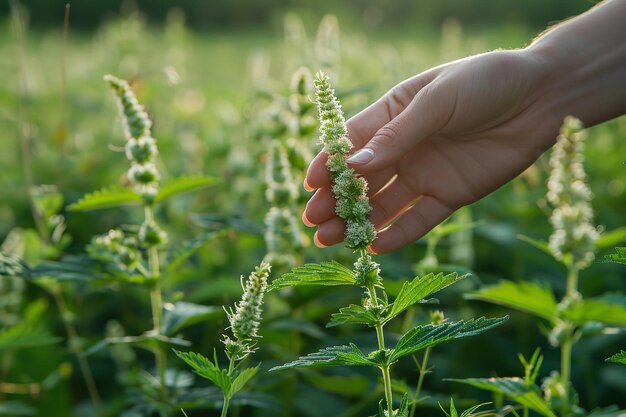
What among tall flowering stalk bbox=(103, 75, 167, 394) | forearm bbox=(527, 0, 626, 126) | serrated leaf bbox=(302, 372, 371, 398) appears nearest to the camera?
forearm bbox=(527, 0, 626, 126)

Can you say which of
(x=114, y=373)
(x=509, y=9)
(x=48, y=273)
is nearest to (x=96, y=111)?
(x=114, y=373)

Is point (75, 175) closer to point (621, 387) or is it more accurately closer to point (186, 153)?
point (186, 153)

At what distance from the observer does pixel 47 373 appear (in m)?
3.58

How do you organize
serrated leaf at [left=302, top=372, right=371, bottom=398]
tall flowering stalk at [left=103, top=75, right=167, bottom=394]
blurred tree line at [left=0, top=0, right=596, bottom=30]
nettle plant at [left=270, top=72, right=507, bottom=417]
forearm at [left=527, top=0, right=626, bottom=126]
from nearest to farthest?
nettle plant at [left=270, top=72, right=507, bottom=417] < forearm at [left=527, top=0, right=626, bottom=126] < tall flowering stalk at [left=103, top=75, right=167, bottom=394] < serrated leaf at [left=302, top=372, right=371, bottom=398] < blurred tree line at [left=0, top=0, right=596, bottom=30]

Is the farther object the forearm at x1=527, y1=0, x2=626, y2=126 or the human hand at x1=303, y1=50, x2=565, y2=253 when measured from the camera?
the forearm at x1=527, y1=0, x2=626, y2=126

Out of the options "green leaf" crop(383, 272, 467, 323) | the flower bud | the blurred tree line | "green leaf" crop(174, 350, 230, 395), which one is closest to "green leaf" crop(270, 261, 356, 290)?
"green leaf" crop(383, 272, 467, 323)

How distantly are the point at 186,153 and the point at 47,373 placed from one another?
5.56ft

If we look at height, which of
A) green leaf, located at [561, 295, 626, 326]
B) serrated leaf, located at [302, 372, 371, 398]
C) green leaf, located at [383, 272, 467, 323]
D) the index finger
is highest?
the index finger

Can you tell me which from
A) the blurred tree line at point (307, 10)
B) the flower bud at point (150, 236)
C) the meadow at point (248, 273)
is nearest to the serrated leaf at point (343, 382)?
the meadow at point (248, 273)

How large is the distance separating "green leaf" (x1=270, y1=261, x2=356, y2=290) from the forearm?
102 centimetres

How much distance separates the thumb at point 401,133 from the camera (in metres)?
2.03

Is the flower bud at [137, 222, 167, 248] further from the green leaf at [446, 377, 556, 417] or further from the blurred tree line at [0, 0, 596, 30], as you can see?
the blurred tree line at [0, 0, 596, 30]

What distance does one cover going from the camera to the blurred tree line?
16953mm

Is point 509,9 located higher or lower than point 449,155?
higher
